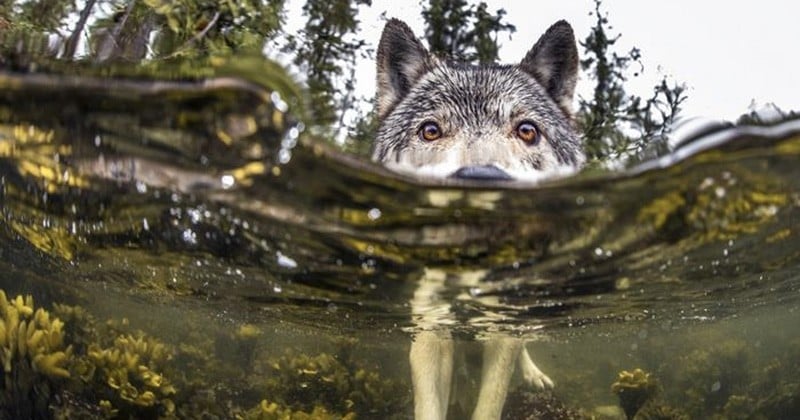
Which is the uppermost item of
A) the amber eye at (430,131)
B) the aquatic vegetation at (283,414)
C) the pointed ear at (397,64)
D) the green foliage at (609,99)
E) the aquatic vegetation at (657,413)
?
the green foliage at (609,99)

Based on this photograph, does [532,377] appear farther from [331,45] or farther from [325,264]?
[331,45]

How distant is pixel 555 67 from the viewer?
212 inches

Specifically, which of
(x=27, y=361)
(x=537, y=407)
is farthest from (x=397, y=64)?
(x=537, y=407)

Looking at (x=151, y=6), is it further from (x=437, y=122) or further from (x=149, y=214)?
(x=437, y=122)

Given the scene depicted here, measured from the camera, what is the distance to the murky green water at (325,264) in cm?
401

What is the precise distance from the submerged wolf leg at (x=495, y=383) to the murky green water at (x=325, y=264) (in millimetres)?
550

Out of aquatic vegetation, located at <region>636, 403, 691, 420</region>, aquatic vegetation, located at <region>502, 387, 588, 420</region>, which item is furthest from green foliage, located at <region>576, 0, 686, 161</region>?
aquatic vegetation, located at <region>636, 403, 691, 420</region>

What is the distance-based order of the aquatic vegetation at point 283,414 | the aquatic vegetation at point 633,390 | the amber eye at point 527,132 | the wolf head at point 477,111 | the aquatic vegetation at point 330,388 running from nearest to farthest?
the wolf head at point 477,111 < the amber eye at point 527,132 < the aquatic vegetation at point 283,414 < the aquatic vegetation at point 330,388 < the aquatic vegetation at point 633,390

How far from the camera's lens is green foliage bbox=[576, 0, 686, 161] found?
7521mm

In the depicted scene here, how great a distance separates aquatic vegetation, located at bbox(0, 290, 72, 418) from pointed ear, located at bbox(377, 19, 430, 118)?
12.4 feet

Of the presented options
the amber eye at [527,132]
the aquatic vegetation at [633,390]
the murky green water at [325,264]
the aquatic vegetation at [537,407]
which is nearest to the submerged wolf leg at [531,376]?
the aquatic vegetation at [537,407]

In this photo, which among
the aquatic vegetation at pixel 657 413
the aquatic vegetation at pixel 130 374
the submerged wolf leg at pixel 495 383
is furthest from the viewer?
the aquatic vegetation at pixel 657 413

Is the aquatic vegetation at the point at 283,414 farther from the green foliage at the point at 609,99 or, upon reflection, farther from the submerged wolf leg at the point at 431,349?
the green foliage at the point at 609,99

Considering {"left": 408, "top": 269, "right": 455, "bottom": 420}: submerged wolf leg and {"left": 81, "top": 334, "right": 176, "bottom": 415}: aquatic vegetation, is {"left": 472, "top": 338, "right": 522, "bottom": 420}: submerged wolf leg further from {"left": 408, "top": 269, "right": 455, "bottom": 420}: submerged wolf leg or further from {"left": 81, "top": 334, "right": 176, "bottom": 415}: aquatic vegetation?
{"left": 81, "top": 334, "right": 176, "bottom": 415}: aquatic vegetation
